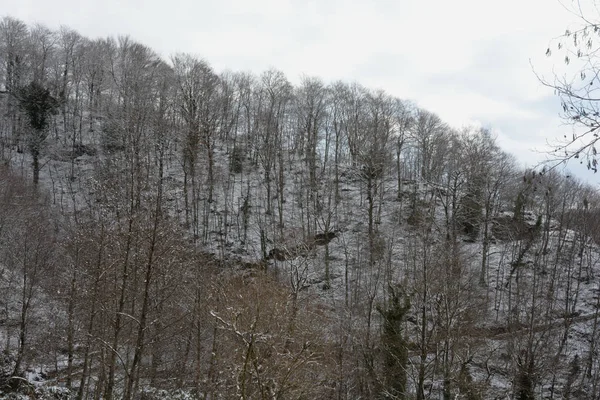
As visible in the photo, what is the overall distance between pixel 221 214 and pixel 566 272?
81.6 ft

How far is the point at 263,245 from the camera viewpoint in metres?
28.6

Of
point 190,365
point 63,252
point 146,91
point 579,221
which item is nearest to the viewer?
point 190,365

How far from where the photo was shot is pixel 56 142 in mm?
39438

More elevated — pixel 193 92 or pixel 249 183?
pixel 193 92

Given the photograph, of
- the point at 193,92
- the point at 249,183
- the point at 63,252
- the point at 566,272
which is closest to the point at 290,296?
the point at 63,252

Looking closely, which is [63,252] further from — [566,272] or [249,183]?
[566,272]

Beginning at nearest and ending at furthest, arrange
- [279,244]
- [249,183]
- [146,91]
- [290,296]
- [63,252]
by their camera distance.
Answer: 1. [290,296]
2. [63,252]
3. [279,244]
4. [249,183]
5. [146,91]

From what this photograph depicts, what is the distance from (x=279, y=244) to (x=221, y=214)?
6.51m

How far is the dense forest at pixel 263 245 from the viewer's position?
15305mm

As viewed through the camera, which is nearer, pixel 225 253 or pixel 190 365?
pixel 190 365

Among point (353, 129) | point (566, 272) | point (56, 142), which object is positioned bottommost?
point (566, 272)

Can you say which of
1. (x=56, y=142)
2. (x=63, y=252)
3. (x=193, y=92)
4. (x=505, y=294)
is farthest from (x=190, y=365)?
(x=56, y=142)

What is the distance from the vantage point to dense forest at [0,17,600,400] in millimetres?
15305

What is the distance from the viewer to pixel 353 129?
42.8m
